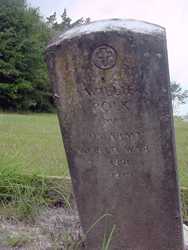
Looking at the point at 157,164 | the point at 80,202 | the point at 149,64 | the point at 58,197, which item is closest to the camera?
the point at 149,64

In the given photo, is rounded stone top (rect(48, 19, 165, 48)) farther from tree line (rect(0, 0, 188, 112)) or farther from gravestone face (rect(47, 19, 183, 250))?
tree line (rect(0, 0, 188, 112))

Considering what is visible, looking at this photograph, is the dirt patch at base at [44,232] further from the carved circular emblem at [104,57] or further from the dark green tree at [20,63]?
the dark green tree at [20,63]

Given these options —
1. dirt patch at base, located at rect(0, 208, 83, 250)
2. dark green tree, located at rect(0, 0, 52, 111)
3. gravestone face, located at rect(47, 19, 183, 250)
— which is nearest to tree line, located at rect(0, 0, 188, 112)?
dark green tree, located at rect(0, 0, 52, 111)

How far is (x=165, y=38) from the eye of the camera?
227cm

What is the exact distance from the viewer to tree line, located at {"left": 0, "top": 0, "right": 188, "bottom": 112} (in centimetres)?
2211

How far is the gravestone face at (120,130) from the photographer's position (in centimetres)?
228

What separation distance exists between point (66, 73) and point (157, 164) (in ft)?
2.22

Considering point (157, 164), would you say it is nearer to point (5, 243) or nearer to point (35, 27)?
point (5, 243)

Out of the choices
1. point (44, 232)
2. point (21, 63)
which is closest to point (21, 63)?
point (21, 63)

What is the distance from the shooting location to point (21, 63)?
2295cm

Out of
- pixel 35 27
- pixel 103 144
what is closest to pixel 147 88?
pixel 103 144

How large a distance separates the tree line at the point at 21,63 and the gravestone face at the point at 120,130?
19.4m

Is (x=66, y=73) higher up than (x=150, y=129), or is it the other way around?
(x=66, y=73)

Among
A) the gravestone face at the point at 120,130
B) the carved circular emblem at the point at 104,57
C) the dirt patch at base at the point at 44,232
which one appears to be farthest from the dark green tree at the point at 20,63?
the carved circular emblem at the point at 104,57
